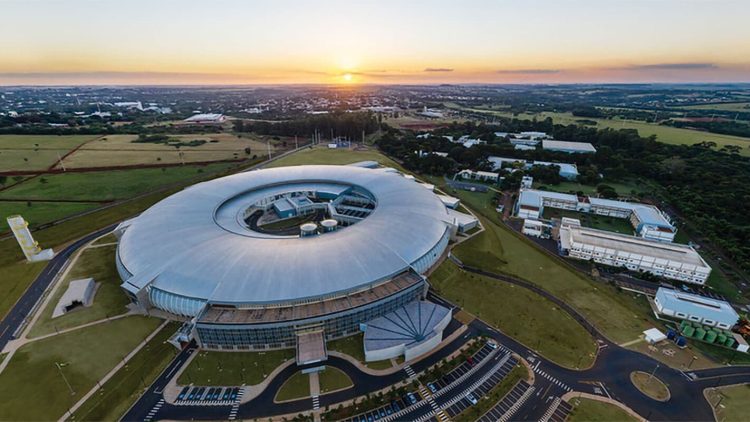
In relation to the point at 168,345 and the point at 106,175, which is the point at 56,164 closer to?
the point at 106,175

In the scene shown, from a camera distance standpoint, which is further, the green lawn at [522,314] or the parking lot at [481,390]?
the green lawn at [522,314]

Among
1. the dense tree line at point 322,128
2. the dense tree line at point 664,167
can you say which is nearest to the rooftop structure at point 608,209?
the dense tree line at point 664,167

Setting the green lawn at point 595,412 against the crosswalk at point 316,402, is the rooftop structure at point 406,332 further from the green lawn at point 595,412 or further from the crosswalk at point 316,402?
the green lawn at point 595,412

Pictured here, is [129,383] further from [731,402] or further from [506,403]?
[731,402]

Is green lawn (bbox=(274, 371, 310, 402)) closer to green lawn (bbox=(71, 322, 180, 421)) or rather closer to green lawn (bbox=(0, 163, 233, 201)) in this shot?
green lawn (bbox=(71, 322, 180, 421))

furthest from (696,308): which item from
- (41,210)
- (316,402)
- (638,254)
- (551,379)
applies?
(41,210)

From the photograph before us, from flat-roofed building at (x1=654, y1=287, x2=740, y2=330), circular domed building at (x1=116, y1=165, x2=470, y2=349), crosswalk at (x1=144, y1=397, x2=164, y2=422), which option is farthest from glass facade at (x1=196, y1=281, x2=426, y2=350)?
flat-roofed building at (x1=654, y1=287, x2=740, y2=330)
